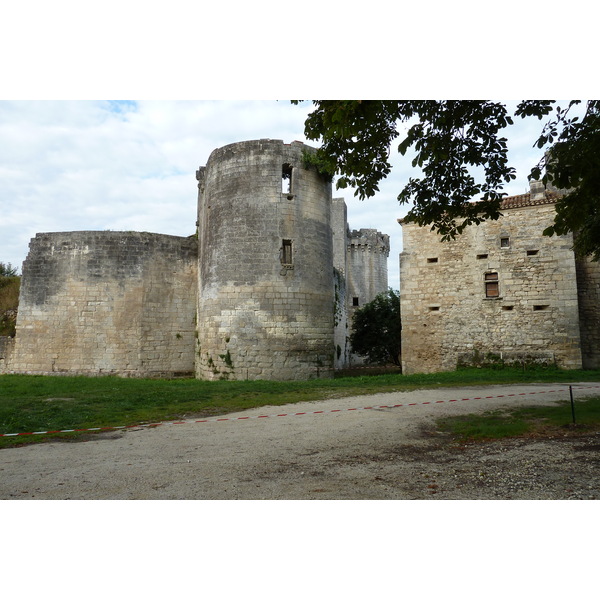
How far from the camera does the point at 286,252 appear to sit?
15.8 metres

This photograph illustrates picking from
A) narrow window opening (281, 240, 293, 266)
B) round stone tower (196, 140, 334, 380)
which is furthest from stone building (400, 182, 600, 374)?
narrow window opening (281, 240, 293, 266)

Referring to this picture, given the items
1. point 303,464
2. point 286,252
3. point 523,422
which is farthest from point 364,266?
point 303,464

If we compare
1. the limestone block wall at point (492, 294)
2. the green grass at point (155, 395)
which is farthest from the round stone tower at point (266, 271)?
the limestone block wall at point (492, 294)

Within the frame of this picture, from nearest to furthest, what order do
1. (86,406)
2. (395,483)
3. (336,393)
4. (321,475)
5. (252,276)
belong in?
(395,483), (321,475), (86,406), (336,393), (252,276)

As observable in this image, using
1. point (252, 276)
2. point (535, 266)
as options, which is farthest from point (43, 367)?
point (535, 266)

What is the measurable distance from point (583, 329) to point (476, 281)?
14.1 ft

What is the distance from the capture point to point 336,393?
11281 millimetres

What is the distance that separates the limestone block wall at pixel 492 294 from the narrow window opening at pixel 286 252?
550 cm

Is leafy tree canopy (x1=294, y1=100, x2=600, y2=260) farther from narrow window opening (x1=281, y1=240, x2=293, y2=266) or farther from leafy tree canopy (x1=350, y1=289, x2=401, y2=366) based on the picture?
leafy tree canopy (x1=350, y1=289, x2=401, y2=366)

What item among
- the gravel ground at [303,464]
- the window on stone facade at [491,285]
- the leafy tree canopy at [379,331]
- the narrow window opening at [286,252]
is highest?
the narrow window opening at [286,252]

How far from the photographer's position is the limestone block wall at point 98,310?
16.9 m

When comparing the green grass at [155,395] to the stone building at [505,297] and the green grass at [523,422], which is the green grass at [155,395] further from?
the green grass at [523,422]

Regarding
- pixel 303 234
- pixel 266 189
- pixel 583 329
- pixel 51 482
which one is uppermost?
pixel 266 189

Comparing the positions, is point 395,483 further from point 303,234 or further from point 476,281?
point 476,281
